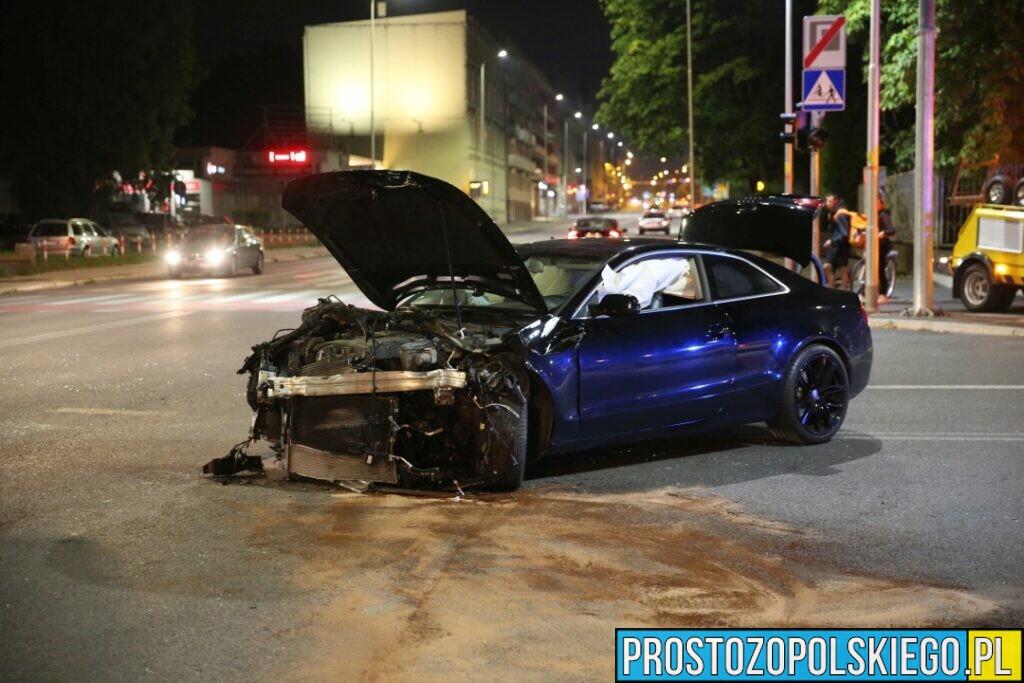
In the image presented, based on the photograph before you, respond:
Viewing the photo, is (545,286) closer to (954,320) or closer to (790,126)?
(954,320)

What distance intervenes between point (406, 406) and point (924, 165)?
13.2m

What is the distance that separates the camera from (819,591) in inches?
214

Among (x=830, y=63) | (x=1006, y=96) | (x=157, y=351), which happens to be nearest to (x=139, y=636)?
(x=157, y=351)

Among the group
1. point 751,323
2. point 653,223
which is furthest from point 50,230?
point 751,323

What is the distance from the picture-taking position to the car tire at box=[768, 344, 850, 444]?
8.70 metres

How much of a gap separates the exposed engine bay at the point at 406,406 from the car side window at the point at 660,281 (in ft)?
3.85

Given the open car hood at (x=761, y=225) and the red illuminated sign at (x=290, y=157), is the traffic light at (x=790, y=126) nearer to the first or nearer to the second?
the open car hood at (x=761, y=225)

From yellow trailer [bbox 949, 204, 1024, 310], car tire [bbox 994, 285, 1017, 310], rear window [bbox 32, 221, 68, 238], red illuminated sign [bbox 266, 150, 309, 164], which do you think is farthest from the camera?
red illuminated sign [bbox 266, 150, 309, 164]

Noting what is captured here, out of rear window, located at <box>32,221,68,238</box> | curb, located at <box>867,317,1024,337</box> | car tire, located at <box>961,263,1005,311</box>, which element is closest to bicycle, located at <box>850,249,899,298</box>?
car tire, located at <box>961,263,1005,311</box>

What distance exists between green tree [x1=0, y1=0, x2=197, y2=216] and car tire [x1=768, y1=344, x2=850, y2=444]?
43609mm

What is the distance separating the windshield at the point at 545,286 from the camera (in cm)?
802

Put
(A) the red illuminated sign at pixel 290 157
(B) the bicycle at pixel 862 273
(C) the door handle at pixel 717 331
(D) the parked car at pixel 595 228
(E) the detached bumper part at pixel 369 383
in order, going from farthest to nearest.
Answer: (A) the red illuminated sign at pixel 290 157 → (D) the parked car at pixel 595 228 → (B) the bicycle at pixel 862 273 → (C) the door handle at pixel 717 331 → (E) the detached bumper part at pixel 369 383

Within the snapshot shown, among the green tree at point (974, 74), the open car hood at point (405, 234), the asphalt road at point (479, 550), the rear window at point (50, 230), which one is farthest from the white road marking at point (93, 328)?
the rear window at point (50, 230)

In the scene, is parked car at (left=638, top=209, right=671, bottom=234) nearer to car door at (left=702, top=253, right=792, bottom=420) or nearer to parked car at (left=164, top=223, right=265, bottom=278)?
parked car at (left=164, top=223, right=265, bottom=278)
